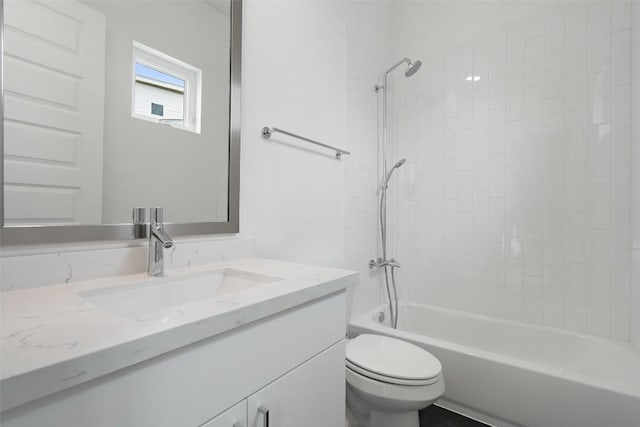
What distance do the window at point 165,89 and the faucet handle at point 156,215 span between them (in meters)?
0.30

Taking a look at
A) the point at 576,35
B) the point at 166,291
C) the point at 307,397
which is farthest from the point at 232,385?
the point at 576,35

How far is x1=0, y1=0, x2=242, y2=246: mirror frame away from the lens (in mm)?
711

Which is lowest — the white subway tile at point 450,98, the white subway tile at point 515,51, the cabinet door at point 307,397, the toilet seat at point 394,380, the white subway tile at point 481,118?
the toilet seat at point 394,380

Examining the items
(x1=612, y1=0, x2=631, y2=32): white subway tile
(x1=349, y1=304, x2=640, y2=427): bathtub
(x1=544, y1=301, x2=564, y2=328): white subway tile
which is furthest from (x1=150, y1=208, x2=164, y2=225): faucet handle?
(x1=612, y1=0, x2=631, y2=32): white subway tile

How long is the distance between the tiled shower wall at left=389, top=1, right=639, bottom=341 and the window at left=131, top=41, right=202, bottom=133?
162 centimetres

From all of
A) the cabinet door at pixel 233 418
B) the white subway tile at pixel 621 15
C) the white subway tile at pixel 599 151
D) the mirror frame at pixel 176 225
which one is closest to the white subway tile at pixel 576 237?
the white subway tile at pixel 599 151

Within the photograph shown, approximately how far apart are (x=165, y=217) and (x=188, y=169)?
0.19 m

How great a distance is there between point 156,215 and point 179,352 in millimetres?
534

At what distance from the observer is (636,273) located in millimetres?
1528

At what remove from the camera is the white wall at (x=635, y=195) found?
1509mm

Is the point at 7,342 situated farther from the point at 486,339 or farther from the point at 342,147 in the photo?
the point at 486,339

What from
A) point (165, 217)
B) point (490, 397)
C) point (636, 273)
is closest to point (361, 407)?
point (490, 397)

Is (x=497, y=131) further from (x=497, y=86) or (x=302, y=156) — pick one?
(x=302, y=156)

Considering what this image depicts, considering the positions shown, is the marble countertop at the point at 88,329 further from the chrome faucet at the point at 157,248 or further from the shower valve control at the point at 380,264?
the shower valve control at the point at 380,264
